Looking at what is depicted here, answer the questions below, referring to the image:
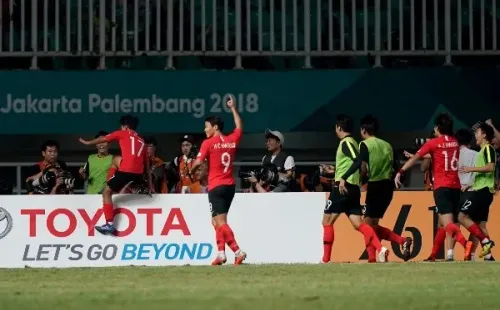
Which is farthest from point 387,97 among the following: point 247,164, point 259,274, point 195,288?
point 195,288

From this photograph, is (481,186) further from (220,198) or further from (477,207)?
(220,198)

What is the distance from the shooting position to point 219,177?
65.0 ft

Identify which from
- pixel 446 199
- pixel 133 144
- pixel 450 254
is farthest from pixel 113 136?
pixel 450 254

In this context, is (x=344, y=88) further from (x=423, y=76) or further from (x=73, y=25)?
(x=73, y=25)

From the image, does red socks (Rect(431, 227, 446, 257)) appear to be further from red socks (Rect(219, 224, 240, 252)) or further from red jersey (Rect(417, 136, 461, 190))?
red socks (Rect(219, 224, 240, 252))

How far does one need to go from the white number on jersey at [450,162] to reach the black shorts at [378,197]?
A: 0.78 meters

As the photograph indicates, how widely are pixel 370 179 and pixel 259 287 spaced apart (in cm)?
623

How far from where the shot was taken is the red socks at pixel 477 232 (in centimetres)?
2100

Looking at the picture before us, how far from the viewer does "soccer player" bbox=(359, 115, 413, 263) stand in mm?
20766

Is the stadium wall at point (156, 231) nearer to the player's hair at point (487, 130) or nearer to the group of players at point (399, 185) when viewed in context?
the group of players at point (399, 185)

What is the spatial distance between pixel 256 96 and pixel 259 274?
9459 millimetres

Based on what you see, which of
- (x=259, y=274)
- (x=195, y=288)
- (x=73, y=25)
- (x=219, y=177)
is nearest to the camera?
(x=195, y=288)

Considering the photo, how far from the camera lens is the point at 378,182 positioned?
68.8 ft

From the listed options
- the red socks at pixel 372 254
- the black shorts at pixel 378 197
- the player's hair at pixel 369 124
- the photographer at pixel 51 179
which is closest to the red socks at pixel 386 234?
the black shorts at pixel 378 197
